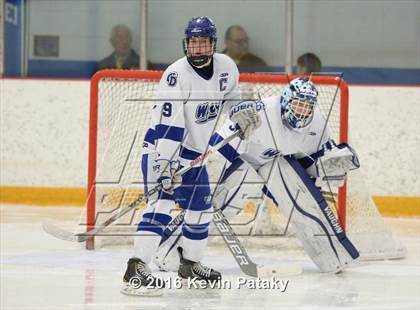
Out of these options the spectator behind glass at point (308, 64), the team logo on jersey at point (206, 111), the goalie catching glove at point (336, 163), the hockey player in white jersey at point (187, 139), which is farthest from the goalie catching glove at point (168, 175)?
the spectator behind glass at point (308, 64)

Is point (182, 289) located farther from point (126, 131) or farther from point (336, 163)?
point (126, 131)

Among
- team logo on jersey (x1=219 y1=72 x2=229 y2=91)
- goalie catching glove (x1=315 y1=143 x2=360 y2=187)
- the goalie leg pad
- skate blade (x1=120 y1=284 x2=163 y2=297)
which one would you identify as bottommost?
skate blade (x1=120 y1=284 x2=163 y2=297)

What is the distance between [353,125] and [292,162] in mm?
2134

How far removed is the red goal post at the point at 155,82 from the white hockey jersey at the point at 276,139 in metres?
0.63

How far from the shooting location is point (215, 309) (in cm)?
378

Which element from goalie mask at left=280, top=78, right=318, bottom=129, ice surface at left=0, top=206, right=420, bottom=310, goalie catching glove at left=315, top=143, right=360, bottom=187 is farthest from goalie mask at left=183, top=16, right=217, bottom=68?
ice surface at left=0, top=206, right=420, bottom=310

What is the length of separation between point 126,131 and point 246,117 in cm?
146

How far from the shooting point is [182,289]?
4.14m

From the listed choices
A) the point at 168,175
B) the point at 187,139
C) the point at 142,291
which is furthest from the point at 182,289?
the point at 187,139

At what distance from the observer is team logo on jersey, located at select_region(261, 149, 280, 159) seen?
4639 mm

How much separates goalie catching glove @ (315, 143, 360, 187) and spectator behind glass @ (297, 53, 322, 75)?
2249 millimetres

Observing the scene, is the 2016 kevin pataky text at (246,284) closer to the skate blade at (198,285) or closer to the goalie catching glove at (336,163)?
the skate blade at (198,285)

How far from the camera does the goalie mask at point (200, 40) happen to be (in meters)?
4.05

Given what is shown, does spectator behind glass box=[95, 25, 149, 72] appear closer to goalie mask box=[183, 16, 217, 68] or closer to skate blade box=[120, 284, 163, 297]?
goalie mask box=[183, 16, 217, 68]
